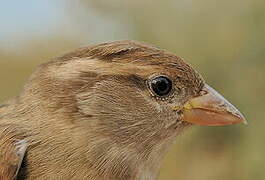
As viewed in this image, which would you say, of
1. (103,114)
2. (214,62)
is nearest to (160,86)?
(103,114)

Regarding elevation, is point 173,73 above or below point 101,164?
above

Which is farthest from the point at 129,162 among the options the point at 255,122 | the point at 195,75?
the point at 255,122

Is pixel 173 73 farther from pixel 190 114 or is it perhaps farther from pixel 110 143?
pixel 110 143

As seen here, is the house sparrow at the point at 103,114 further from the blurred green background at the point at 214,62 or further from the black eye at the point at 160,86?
the blurred green background at the point at 214,62

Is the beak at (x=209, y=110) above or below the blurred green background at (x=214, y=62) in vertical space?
above

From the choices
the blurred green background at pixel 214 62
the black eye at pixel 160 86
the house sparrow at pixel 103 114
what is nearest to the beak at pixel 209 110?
the house sparrow at pixel 103 114

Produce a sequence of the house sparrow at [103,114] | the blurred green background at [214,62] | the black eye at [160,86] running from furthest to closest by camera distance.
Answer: the blurred green background at [214,62]
the black eye at [160,86]
the house sparrow at [103,114]

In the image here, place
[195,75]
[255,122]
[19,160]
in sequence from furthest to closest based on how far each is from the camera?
[255,122] < [195,75] < [19,160]
